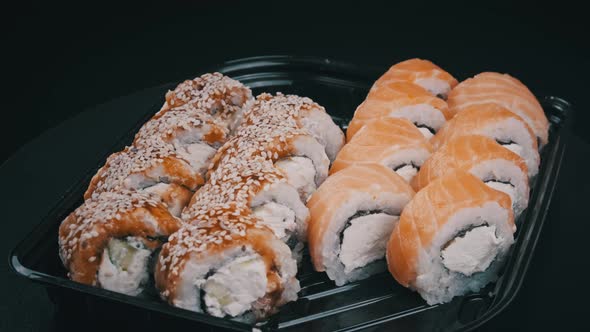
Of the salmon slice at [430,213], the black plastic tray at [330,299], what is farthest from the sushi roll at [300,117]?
the salmon slice at [430,213]

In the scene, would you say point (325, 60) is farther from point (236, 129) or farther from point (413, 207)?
point (413, 207)

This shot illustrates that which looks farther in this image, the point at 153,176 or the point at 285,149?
the point at 285,149

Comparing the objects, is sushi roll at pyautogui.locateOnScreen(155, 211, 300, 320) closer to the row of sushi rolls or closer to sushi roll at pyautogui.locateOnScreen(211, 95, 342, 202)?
the row of sushi rolls

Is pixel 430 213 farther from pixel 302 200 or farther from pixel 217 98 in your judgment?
pixel 217 98

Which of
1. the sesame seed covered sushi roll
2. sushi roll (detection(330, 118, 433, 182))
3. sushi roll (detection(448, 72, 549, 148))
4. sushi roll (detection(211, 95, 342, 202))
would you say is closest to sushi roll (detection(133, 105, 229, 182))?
sushi roll (detection(211, 95, 342, 202))

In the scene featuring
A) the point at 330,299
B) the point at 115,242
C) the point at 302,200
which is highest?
the point at 115,242

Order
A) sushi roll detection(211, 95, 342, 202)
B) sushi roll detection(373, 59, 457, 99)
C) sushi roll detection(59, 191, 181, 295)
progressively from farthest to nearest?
1. sushi roll detection(373, 59, 457, 99)
2. sushi roll detection(211, 95, 342, 202)
3. sushi roll detection(59, 191, 181, 295)

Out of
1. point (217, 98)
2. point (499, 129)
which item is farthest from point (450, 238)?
point (217, 98)
